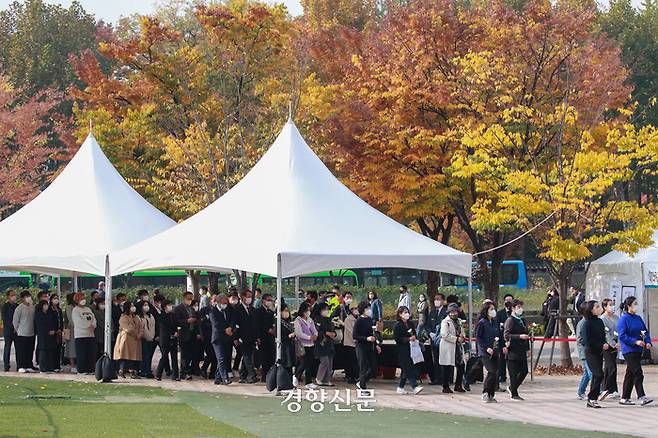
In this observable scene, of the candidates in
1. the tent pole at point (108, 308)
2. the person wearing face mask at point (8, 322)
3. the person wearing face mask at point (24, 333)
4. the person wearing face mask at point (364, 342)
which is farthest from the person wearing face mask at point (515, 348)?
the person wearing face mask at point (8, 322)

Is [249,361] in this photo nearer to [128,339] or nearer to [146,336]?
[146,336]

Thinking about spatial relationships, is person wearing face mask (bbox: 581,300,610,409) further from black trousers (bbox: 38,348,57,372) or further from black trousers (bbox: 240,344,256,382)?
black trousers (bbox: 38,348,57,372)

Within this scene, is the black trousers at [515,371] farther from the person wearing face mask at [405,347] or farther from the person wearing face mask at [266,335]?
the person wearing face mask at [266,335]

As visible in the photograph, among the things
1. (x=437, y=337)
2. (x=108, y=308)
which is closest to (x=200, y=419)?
(x=108, y=308)

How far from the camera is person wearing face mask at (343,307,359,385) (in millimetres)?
22078

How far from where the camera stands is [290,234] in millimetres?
20406

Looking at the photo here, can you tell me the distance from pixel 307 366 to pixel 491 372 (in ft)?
13.1

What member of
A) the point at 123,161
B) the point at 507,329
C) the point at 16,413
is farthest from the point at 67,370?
the point at 123,161

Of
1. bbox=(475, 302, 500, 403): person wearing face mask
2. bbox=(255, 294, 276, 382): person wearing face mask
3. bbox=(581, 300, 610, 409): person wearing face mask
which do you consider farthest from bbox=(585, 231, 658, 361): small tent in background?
bbox=(255, 294, 276, 382): person wearing face mask

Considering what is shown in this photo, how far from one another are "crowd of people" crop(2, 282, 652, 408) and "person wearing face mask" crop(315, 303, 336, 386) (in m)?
0.02

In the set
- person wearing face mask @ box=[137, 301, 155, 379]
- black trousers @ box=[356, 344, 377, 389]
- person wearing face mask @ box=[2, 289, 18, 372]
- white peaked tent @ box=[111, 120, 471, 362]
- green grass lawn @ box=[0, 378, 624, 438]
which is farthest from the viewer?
person wearing face mask @ box=[2, 289, 18, 372]

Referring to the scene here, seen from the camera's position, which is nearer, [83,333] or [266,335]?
[266,335]

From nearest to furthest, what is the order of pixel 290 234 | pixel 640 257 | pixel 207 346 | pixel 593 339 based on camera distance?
pixel 593 339 → pixel 290 234 → pixel 207 346 → pixel 640 257

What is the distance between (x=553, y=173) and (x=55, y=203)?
35.2 ft
